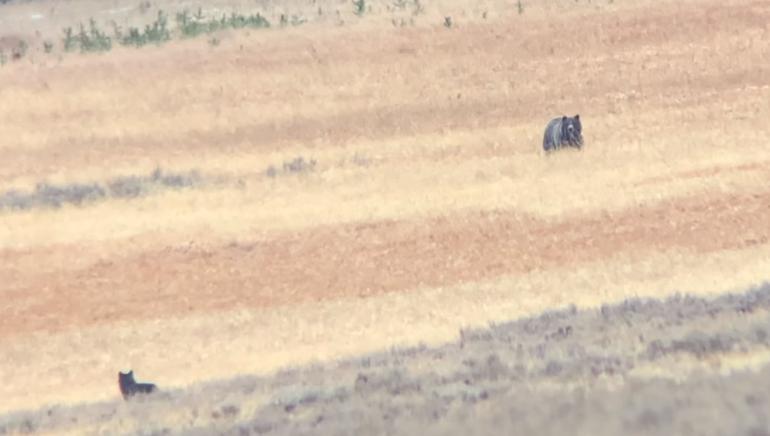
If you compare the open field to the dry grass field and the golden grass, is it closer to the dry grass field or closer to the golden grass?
the golden grass

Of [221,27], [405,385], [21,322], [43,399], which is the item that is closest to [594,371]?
[405,385]

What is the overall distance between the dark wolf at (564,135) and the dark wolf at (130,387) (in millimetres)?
9593

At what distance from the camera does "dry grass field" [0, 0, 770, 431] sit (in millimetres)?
17000

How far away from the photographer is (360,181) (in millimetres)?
22047

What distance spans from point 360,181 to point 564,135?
117 inches

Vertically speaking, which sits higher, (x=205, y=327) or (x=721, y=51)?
(x=721, y=51)

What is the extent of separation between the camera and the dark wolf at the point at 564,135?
22.1 meters

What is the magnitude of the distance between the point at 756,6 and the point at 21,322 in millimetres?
13854

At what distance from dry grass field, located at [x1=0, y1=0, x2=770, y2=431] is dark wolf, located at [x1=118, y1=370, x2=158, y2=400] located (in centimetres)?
104

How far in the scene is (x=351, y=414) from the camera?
854cm

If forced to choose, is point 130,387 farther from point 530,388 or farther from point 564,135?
point 564,135

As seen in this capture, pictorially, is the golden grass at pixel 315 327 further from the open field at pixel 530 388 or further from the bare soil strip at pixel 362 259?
the open field at pixel 530 388

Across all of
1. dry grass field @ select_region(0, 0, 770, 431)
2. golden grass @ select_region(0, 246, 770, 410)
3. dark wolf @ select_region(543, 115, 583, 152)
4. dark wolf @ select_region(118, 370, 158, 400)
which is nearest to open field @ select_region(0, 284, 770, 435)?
dark wolf @ select_region(118, 370, 158, 400)

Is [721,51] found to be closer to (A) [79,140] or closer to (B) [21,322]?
(A) [79,140]
